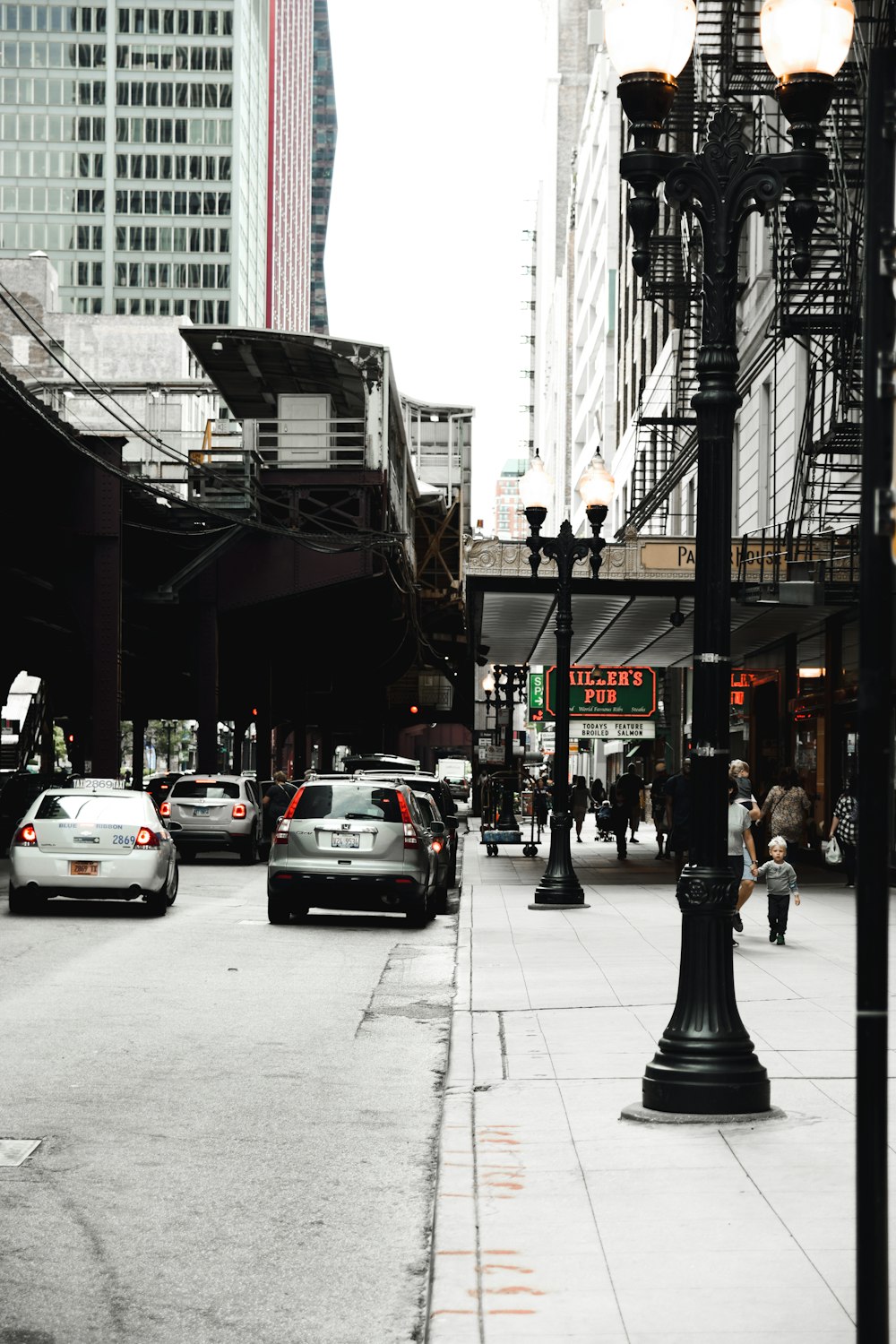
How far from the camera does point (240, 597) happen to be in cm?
4006

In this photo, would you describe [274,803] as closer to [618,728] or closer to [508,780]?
[618,728]

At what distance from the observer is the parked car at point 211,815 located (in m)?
32.3

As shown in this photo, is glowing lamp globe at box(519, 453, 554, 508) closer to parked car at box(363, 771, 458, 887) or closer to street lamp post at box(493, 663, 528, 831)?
parked car at box(363, 771, 458, 887)

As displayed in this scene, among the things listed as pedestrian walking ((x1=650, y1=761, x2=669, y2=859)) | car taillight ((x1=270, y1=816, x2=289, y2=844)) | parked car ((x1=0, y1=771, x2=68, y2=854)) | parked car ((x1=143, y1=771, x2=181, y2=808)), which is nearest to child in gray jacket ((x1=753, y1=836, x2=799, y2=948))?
car taillight ((x1=270, y1=816, x2=289, y2=844))

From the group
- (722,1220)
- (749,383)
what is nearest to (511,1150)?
(722,1220)

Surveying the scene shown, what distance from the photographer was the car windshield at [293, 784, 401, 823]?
19344 mm

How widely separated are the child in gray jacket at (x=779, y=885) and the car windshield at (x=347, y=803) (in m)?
4.79

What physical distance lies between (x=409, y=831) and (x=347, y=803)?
0.79m

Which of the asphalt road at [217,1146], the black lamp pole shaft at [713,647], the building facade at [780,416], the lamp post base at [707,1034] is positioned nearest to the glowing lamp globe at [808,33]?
the black lamp pole shaft at [713,647]

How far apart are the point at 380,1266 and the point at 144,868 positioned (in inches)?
566

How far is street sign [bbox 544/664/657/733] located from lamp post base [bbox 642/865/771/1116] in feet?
71.9

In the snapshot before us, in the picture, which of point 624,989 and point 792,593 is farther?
point 792,593

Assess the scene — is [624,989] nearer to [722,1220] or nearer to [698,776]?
[698,776]

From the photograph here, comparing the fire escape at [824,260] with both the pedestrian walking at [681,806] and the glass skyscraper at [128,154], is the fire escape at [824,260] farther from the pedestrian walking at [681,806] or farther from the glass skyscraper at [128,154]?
the glass skyscraper at [128,154]
